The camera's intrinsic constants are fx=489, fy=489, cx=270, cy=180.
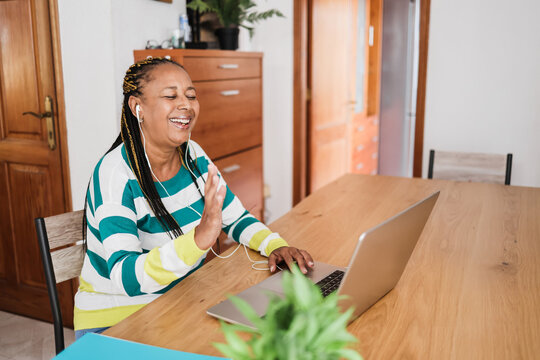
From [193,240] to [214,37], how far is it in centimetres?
242

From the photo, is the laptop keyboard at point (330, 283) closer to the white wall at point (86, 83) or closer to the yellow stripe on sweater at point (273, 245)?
the yellow stripe on sweater at point (273, 245)

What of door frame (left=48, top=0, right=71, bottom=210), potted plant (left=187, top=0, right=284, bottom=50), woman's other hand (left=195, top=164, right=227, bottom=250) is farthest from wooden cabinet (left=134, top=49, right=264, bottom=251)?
woman's other hand (left=195, top=164, right=227, bottom=250)

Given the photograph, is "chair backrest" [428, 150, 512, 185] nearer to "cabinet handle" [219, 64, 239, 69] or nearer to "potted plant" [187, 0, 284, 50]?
"cabinet handle" [219, 64, 239, 69]

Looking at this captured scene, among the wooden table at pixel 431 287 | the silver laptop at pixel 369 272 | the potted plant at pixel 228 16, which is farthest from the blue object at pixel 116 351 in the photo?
the potted plant at pixel 228 16

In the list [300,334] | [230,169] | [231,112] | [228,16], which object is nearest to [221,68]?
[231,112]

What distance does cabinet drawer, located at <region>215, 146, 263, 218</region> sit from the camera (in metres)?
2.94

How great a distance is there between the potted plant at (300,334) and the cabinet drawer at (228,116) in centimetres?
212

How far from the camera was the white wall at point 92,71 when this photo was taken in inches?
91.7

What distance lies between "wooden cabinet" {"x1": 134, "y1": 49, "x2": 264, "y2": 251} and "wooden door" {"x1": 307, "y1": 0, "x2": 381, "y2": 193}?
744mm

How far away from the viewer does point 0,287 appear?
9.07ft

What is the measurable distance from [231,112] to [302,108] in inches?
37.8

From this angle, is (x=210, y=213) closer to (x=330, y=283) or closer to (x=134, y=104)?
(x=330, y=283)

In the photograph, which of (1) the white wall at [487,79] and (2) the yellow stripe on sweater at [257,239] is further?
(1) the white wall at [487,79]

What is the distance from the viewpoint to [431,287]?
119 centimetres
